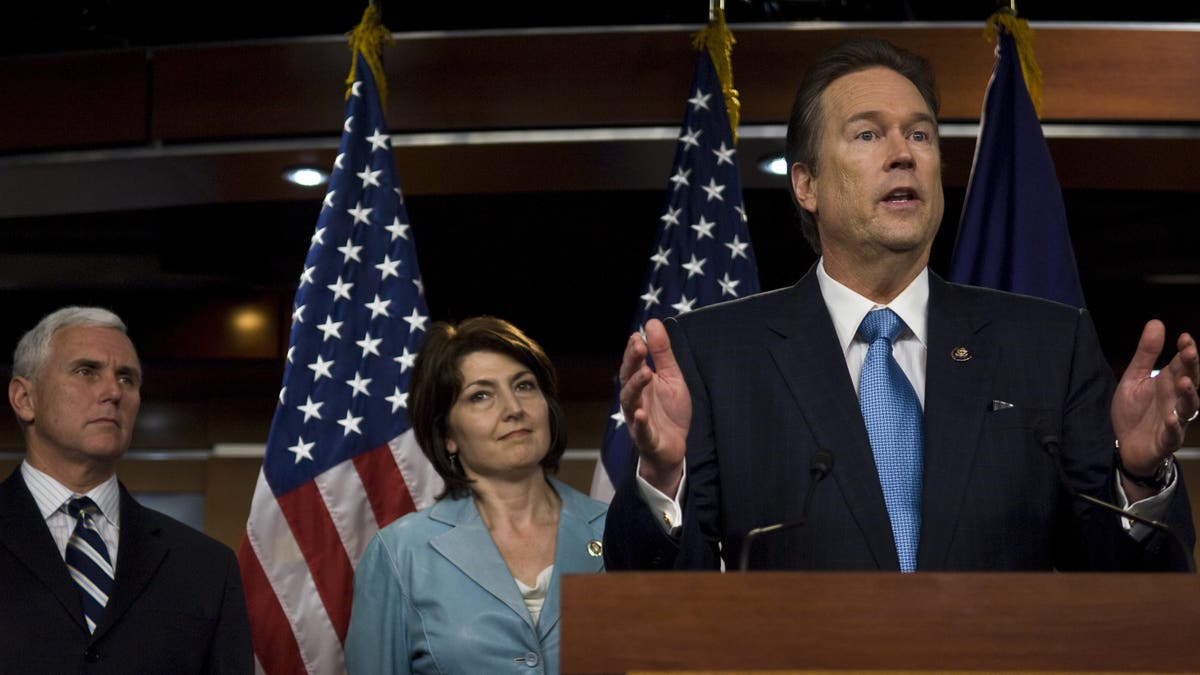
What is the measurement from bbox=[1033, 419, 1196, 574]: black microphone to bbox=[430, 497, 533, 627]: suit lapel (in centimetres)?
142

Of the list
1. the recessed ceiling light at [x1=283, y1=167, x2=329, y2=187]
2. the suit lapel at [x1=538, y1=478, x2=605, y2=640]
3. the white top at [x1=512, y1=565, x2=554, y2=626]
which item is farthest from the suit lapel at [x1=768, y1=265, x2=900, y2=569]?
the recessed ceiling light at [x1=283, y1=167, x2=329, y2=187]

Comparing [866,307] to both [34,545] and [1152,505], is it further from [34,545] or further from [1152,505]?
[34,545]

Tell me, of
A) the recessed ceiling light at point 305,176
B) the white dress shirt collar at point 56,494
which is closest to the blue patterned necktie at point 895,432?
the white dress shirt collar at point 56,494

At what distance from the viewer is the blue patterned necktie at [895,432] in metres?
1.81

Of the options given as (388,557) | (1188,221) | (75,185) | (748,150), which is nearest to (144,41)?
(75,185)

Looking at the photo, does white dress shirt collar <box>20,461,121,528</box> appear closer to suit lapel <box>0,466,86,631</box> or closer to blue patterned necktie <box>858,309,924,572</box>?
suit lapel <box>0,466,86,631</box>

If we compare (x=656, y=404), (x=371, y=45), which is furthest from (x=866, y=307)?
(x=371, y=45)

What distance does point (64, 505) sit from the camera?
3.08 metres

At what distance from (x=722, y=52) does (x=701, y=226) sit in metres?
0.51

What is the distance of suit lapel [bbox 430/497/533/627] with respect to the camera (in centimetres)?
290

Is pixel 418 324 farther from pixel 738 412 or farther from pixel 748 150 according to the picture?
pixel 738 412

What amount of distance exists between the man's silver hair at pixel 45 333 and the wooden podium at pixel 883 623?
2.52m

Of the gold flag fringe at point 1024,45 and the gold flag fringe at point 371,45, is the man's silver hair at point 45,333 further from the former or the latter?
the gold flag fringe at point 1024,45

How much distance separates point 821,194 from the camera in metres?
2.09
